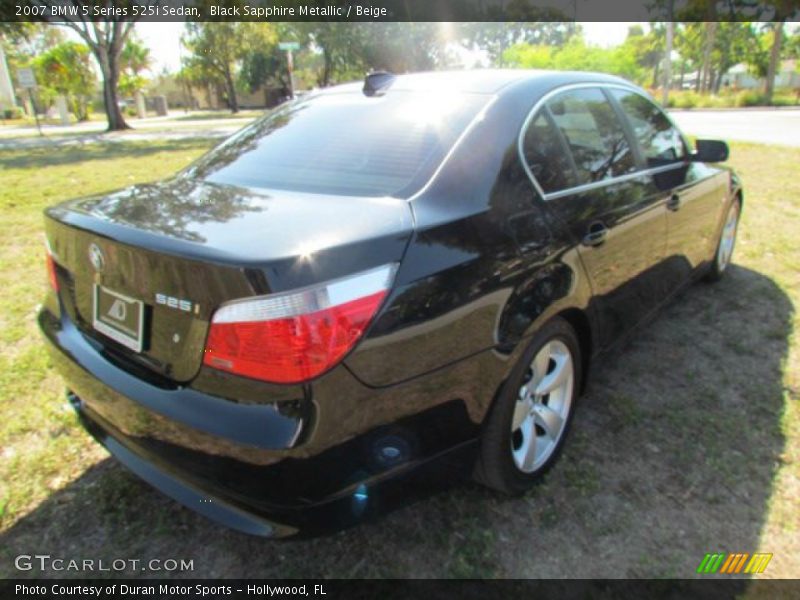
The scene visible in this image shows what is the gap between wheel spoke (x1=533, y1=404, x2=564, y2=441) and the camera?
7.61ft

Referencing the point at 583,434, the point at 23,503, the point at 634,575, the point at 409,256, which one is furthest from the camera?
the point at 583,434

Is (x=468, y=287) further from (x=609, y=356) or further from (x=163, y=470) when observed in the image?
(x=609, y=356)

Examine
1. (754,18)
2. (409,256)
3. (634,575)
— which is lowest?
(634,575)

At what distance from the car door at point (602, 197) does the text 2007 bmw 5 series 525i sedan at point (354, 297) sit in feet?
0.05

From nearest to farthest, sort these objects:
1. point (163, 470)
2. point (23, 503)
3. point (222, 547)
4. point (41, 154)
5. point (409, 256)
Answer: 1. point (409, 256)
2. point (163, 470)
3. point (222, 547)
4. point (23, 503)
5. point (41, 154)

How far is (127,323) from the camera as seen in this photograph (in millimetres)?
1833

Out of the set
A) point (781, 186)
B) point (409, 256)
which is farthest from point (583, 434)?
point (781, 186)

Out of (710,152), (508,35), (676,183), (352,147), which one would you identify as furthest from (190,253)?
(508,35)

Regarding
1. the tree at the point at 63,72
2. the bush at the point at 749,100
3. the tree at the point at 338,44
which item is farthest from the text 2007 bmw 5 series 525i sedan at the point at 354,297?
the tree at the point at 63,72

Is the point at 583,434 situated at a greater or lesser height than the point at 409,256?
lesser

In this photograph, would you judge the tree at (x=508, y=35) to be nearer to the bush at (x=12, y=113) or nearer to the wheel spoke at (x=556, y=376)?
the bush at (x=12, y=113)

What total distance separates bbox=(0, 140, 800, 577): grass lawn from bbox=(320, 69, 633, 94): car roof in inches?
62.8

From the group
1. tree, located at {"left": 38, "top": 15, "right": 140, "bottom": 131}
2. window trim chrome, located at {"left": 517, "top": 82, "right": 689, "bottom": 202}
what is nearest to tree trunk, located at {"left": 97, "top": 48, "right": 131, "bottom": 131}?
tree, located at {"left": 38, "top": 15, "right": 140, "bottom": 131}

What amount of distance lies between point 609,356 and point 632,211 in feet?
2.37
